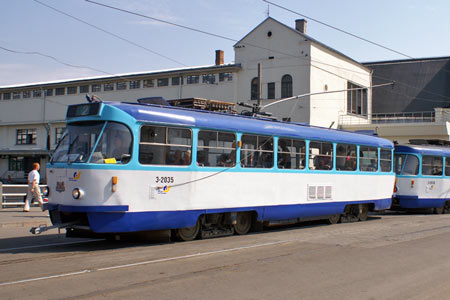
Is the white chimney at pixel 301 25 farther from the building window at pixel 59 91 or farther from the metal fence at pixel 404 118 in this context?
the building window at pixel 59 91

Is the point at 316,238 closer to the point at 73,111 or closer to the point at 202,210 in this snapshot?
the point at 202,210

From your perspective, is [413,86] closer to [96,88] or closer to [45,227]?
[96,88]

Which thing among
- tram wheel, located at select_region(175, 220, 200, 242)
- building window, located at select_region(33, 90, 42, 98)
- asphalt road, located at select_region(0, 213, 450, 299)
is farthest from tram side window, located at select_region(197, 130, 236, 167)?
building window, located at select_region(33, 90, 42, 98)

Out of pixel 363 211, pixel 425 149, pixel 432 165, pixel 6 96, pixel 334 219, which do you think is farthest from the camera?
pixel 6 96

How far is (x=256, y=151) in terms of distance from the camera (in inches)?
543

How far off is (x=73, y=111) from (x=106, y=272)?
416cm

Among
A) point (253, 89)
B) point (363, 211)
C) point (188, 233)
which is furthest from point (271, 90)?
point (188, 233)

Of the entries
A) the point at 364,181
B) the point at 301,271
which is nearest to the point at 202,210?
Result: the point at 301,271

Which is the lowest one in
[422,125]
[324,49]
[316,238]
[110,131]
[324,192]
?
[316,238]

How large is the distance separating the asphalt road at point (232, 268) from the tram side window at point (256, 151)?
5.88 feet

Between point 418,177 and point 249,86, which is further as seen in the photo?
point 249,86

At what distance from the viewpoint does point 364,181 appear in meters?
18.2

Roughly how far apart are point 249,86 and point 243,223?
31703 millimetres

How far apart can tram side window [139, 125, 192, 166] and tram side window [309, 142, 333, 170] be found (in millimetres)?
4927
